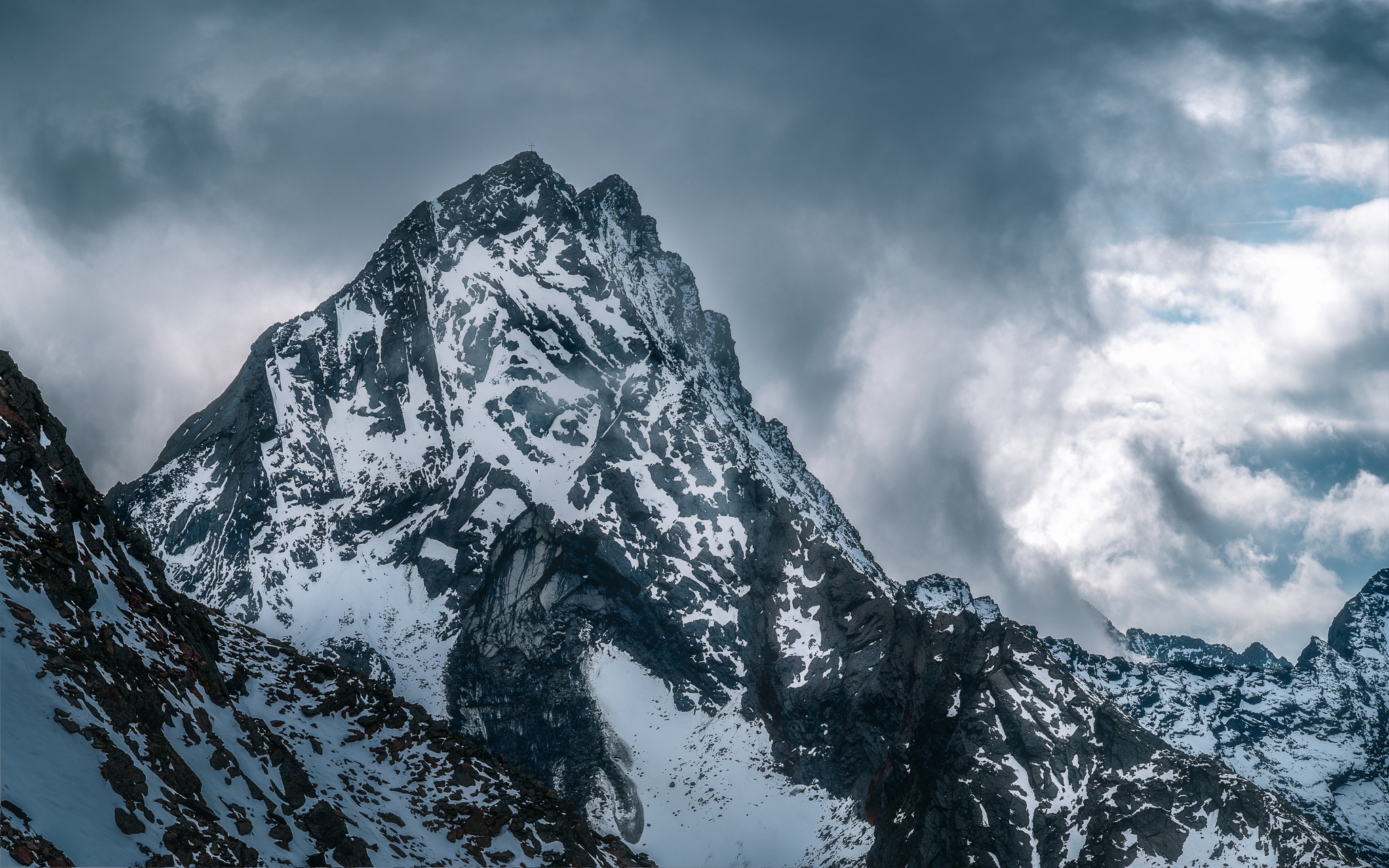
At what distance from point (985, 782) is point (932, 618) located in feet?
158

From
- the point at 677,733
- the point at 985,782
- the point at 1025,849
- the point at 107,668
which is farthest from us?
the point at 677,733

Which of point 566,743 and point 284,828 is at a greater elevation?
point 566,743

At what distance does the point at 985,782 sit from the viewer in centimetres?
13650

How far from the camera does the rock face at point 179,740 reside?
22984 millimetres

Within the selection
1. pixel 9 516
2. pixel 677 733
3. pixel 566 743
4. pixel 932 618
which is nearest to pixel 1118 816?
pixel 932 618

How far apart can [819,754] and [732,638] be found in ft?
105

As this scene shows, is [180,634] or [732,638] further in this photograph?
[732,638]

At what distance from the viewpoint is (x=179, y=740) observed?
28750mm

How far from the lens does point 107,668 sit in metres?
27.4

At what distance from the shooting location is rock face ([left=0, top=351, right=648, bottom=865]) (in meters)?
23.0

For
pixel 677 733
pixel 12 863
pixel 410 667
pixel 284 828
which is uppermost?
pixel 677 733

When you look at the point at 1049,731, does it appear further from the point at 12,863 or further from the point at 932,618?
the point at 12,863

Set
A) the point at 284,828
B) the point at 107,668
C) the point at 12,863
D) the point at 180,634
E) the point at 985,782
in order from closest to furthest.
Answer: the point at 12,863 < the point at 107,668 < the point at 284,828 < the point at 180,634 < the point at 985,782

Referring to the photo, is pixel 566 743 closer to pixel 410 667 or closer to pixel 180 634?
pixel 410 667
